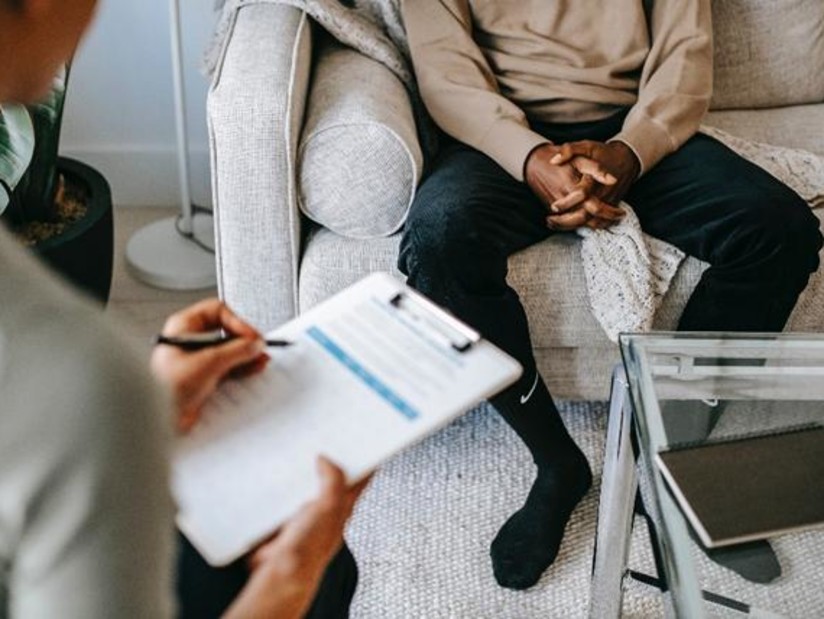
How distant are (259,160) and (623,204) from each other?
536mm

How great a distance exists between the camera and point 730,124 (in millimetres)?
1947

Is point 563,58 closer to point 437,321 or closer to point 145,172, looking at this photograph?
point 437,321

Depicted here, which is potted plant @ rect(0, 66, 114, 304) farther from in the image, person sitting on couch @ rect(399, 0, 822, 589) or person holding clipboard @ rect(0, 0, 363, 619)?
person holding clipboard @ rect(0, 0, 363, 619)

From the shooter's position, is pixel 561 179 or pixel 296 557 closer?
pixel 296 557

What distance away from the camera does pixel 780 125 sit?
1.94 metres

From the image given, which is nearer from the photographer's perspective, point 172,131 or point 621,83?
point 621,83

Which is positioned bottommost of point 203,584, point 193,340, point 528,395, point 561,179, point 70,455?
point 528,395

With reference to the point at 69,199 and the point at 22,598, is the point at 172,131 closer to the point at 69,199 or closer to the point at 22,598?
the point at 69,199

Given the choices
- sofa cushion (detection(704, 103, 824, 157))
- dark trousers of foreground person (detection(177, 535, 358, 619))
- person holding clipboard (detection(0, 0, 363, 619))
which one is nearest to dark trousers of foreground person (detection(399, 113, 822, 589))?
sofa cushion (detection(704, 103, 824, 157))

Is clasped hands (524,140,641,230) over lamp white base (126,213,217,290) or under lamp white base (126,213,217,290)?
over

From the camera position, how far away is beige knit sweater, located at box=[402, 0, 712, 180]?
5.72 feet

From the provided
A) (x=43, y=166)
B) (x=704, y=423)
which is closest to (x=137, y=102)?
(x=43, y=166)

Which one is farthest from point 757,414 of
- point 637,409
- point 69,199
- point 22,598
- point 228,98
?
point 69,199

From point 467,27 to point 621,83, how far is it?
0.27 meters
